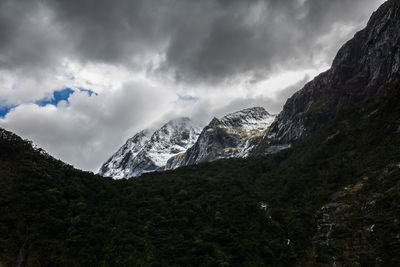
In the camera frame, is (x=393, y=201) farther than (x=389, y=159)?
No

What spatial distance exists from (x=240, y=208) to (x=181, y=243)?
36.1 meters

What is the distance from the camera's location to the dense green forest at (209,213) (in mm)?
92250

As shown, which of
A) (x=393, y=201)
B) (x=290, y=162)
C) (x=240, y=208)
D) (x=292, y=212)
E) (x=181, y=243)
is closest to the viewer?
(x=393, y=201)

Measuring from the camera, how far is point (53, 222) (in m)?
101

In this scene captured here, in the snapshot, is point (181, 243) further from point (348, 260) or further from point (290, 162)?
point (290, 162)

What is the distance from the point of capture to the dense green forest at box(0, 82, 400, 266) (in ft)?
303

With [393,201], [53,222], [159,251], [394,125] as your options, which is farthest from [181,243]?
[394,125]

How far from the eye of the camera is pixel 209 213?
133875 mm

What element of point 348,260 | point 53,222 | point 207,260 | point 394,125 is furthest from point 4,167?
point 394,125

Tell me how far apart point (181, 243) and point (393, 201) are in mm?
73097

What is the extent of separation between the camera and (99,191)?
143375mm

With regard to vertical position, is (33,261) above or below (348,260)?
above

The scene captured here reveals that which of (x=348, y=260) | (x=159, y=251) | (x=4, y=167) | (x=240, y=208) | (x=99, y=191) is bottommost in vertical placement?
(x=348, y=260)

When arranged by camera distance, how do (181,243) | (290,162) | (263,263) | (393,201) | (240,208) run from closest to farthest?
(393,201) → (263,263) → (181,243) → (240,208) → (290,162)
